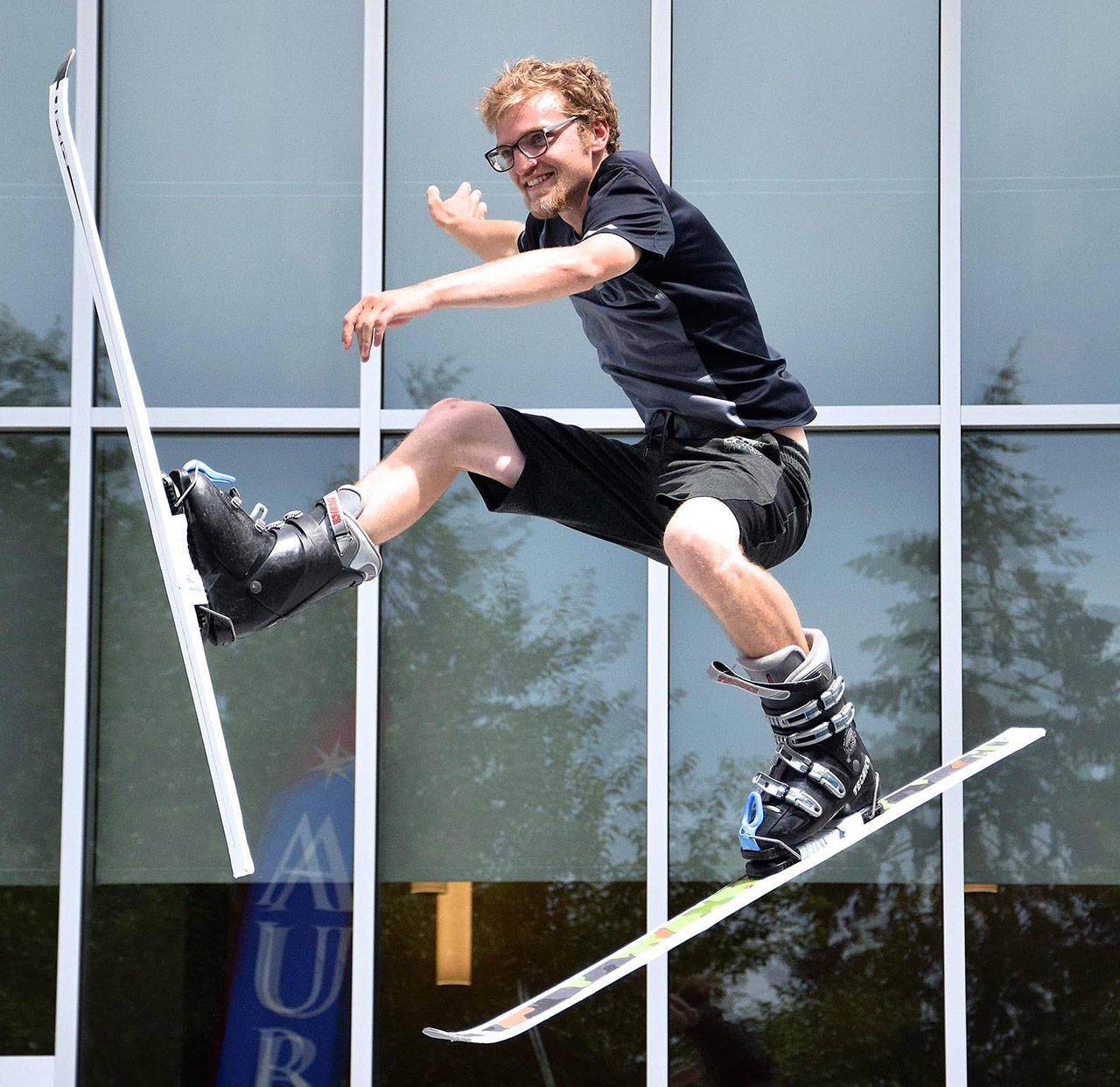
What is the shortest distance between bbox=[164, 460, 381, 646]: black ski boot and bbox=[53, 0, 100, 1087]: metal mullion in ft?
9.60

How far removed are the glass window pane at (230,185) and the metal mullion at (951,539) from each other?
8.04 feet

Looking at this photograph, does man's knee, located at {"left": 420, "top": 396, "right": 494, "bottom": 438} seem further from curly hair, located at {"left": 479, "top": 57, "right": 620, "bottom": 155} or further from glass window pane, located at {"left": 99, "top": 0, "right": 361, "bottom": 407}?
glass window pane, located at {"left": 99, "top": 0, "right": 361, "bottom": 407}

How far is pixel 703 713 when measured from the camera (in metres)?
5.67

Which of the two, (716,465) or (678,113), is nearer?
(716,465)

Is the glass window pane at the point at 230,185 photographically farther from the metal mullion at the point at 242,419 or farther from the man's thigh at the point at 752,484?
the man's thigh at the point at 752,484

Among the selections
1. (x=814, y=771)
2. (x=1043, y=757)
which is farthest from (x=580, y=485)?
(x=1043, y=757)

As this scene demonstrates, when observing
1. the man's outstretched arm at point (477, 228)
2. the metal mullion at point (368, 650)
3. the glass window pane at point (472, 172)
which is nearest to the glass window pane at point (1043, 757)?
the glass window pane at point (472, 172)

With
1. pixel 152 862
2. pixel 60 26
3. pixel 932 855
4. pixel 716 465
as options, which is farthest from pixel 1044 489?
pixel 60 26

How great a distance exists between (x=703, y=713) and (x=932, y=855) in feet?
3.43

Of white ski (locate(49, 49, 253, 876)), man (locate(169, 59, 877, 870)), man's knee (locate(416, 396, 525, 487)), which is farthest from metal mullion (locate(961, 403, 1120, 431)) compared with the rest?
white ski (locate(49, 49, 253, 876))

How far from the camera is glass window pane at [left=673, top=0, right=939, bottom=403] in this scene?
5848 mm

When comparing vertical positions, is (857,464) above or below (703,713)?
above

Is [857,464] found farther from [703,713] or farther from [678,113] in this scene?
[678,113]

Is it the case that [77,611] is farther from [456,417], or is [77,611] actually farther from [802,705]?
[802,705]
